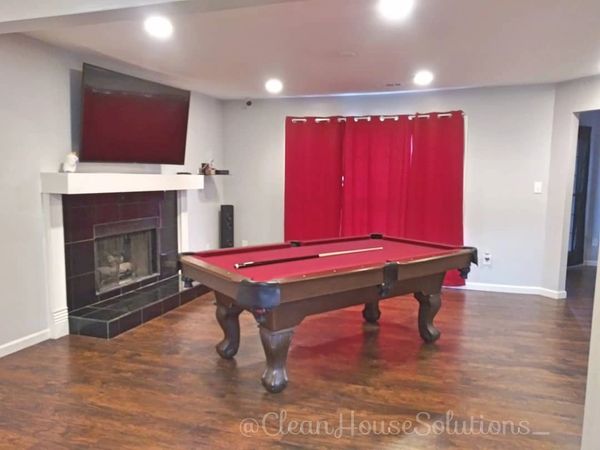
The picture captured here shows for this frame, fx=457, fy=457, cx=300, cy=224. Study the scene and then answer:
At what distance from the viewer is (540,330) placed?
4.01 m

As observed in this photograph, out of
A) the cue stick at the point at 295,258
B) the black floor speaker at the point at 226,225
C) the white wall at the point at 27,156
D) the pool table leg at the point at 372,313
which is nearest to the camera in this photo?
the cue stick at the point at 295,258

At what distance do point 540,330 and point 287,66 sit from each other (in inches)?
127

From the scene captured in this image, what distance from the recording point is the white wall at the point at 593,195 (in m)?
6.68

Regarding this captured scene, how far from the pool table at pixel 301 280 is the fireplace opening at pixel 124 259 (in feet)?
4.91

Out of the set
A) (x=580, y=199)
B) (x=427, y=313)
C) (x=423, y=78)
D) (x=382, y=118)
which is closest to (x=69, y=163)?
(x=427, y=313)

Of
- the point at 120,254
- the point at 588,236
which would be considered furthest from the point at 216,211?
the point at 588,236

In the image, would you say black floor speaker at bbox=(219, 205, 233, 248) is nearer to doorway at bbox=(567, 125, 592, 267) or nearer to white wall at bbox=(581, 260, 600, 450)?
doorway at bbox=(567, 125, 592, 267)

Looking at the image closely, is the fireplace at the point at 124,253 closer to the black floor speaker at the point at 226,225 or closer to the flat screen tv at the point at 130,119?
the flat screen tv at the point at 130,119

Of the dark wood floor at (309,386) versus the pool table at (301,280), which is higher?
the pool table at (301,280)

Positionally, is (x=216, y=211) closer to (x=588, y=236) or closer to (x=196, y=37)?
(x=196, y=37)

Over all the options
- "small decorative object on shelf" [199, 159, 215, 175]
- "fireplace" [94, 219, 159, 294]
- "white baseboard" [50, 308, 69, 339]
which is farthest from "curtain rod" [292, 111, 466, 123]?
"white baseboard" [50, 308, 69, 339]

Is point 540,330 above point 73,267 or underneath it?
underneath

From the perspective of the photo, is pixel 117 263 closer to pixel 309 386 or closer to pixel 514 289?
pixel 309 386

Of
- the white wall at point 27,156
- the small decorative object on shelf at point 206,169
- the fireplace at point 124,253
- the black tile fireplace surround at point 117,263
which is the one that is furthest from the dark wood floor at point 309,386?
the small decorative object on shelf at point 206,169
